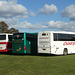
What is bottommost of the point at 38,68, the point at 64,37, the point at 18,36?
the point at 38,68

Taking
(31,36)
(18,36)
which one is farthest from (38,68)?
(31,36)

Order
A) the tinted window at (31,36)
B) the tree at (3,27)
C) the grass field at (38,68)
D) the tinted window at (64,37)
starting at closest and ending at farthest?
the grass field at (38,68) < the tinted window at (64,37) < the tinted window at (31,36) < the tree at (3,27)

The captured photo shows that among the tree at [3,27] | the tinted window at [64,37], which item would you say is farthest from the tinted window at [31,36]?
the tree at [3,27]

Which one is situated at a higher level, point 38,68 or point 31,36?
point 31,36

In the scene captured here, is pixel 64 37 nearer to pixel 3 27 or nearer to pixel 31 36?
pixel 31 36

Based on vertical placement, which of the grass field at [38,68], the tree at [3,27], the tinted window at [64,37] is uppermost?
the tree at [3,27]

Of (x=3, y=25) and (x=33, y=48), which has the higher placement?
(x=3, y=25)

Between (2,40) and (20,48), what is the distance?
3.66 meters

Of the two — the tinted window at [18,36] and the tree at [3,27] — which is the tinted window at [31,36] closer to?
the tinted window at [18,36]

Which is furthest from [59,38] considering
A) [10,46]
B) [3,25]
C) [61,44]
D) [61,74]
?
[3,25]

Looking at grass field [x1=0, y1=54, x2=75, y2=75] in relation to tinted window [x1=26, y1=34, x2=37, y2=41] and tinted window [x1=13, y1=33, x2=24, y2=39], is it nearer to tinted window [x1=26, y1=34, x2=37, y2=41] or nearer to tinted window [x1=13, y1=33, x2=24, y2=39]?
tinted window [x1=13, y1=33, x2=24, y2=39]

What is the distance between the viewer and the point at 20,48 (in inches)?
866

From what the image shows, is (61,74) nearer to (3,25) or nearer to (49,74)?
(49,74)

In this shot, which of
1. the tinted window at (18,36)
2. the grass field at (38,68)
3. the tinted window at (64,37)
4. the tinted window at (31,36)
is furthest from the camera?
the tinted window at (31,36)
